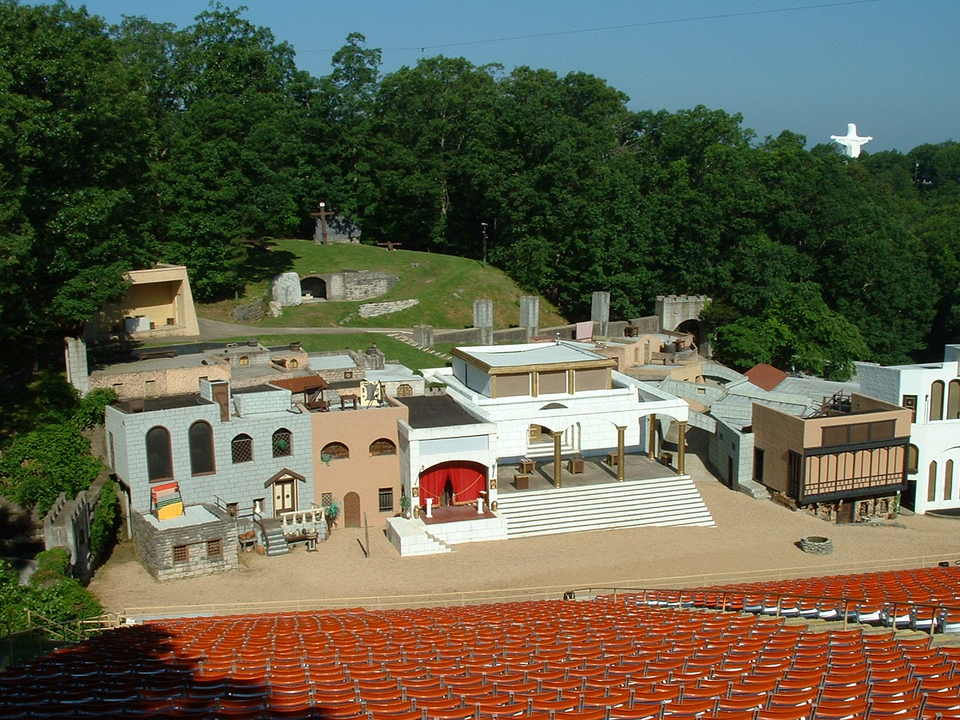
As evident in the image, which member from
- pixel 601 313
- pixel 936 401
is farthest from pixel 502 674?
pixel 601 313

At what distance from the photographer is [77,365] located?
1439 inches

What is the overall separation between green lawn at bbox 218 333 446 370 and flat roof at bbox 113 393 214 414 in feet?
40.7

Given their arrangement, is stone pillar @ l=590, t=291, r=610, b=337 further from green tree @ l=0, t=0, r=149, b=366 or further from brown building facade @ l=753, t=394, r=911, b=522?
green tree @ l=0, t=0, r=149, b=366

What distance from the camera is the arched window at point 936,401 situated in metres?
39.3

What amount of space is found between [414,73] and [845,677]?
2537 inches

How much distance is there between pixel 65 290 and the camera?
1403 inches

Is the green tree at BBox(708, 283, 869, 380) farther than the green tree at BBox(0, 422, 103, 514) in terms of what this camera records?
Yes

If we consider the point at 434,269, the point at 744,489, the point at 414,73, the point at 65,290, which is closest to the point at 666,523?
the point at 744,489

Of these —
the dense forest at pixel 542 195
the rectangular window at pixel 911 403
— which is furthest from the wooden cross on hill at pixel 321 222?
the rectangular window at pixel 911 403

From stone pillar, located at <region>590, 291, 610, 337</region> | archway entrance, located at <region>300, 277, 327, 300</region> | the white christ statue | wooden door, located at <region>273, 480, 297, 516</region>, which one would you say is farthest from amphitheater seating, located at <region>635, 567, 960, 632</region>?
the white christ statue

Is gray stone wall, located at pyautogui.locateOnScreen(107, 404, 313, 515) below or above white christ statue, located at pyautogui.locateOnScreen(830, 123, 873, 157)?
below

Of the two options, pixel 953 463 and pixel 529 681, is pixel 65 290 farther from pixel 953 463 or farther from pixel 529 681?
pixel 953 463

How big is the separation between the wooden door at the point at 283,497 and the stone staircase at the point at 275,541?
6.86 ft

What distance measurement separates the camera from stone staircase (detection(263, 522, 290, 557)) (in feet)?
102
